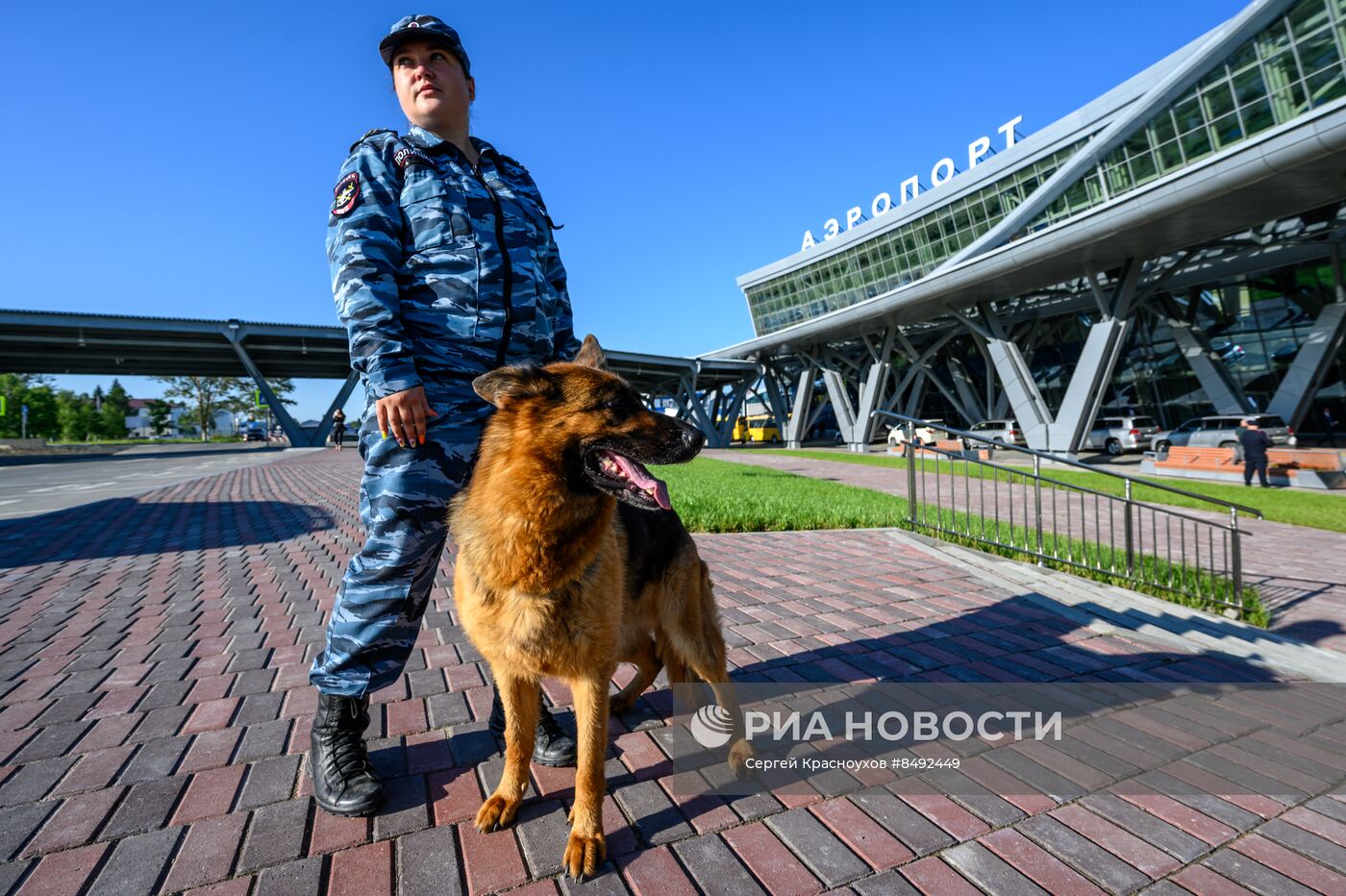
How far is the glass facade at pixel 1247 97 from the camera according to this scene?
18.3 m

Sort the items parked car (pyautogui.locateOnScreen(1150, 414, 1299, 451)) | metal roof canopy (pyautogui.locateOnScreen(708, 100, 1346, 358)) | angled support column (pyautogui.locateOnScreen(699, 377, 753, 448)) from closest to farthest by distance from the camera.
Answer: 1. metal roof canopy (pyautogui.locateOnScreen(708, 100, 1346, 358))
2. parked car (pyautogui.locateOnScreen(1150, 414, 1299, 451))
3. angled support column (pyautogui.locateOnScreen(699, 377, 753, 448))

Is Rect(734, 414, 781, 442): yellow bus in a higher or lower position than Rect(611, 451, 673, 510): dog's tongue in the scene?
higher

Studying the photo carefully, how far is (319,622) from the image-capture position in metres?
4.11

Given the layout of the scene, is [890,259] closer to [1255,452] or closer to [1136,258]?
[1136,258]

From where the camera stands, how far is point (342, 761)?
2148 millimetres

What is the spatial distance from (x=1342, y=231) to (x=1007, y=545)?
31.3m

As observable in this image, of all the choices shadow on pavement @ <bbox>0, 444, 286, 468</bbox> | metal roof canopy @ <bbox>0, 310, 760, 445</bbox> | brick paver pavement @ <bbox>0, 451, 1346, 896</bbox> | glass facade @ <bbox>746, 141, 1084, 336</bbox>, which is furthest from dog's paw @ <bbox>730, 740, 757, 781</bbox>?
glass facade @ <bbox>746, 141, 1084, 336</bbox>

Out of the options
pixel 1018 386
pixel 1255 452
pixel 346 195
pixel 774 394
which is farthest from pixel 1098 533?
pixel 774 394

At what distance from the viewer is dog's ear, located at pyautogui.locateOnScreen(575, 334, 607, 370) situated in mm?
2477

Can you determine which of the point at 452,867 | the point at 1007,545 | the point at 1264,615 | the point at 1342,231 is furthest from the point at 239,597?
the point at 1342,231

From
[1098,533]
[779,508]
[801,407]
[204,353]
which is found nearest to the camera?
[1098,533]

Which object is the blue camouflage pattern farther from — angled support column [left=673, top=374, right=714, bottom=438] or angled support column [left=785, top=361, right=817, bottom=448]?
angled support column [left=673, top=374, right=714, bottom=438]

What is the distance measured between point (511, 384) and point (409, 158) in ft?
→ 3.62

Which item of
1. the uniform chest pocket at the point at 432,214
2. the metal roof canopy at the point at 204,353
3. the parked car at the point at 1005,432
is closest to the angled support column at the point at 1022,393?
the parked car at the point at 1005,432
